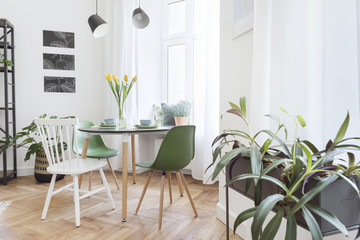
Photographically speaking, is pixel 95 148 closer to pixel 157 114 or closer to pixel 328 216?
pixel 157 114

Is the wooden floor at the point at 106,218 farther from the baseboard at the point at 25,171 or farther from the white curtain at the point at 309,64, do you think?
the white curtain at the point at 309,64

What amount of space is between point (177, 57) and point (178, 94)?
Result: 21.9 inches

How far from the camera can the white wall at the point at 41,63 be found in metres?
3.62

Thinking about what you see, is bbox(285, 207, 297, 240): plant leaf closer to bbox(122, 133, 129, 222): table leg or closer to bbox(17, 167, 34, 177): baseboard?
bbox(122, 133, 129, 222): table leg

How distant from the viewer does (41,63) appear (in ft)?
12.2

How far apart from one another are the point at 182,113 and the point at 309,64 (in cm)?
221

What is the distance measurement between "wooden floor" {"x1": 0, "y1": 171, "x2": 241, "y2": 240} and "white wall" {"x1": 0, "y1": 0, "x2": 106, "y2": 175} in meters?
1.25

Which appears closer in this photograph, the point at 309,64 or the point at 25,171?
the point at 309,64

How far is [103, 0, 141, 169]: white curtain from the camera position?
3.72 metres

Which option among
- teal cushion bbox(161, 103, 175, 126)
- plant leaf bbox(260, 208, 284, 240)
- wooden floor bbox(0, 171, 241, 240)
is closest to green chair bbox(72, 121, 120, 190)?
wooden floor bbox(0, 171, 241, 240)

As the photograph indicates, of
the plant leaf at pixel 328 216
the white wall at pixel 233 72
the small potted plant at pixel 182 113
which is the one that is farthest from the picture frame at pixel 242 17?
the small potted plant at pixel 182 113

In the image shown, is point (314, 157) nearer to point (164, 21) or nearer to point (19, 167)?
point (164, 21)

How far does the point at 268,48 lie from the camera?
1360 millimetres

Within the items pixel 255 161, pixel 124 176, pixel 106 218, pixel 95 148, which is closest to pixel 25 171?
pixel 95 148
